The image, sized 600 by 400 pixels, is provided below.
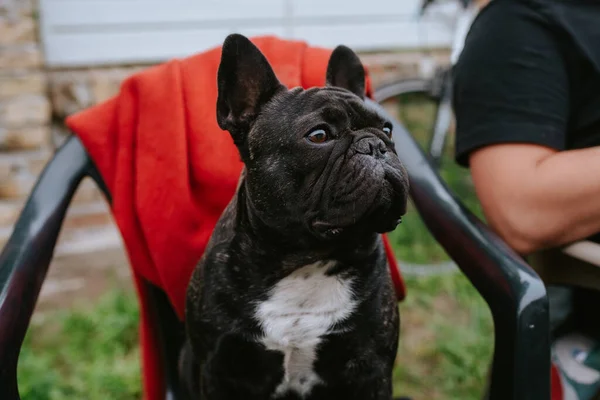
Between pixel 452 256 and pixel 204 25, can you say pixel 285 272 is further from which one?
pixel 204 25

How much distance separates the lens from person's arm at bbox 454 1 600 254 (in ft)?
4.48

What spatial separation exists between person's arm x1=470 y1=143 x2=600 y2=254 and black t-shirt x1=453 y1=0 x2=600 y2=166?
5 centimetres

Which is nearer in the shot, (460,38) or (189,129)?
(189,129)

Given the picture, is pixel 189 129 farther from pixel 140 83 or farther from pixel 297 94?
pixel 297 94

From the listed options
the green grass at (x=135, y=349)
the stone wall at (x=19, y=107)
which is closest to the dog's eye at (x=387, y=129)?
the green grass at (x=135, y=349)

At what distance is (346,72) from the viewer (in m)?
1.33

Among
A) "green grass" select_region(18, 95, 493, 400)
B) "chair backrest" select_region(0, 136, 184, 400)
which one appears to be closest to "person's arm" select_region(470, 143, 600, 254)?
"chair backrest" select_region(0, 136, 184, 400)

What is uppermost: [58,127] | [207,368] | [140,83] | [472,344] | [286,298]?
[140,83]

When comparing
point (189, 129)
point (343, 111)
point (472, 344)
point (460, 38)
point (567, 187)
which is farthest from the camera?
point (460, 38)

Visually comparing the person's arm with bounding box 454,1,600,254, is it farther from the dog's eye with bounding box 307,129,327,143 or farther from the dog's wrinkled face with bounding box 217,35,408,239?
the dog's eye with bounding box 307,129,327,143

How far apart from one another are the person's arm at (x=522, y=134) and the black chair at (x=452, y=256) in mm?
132

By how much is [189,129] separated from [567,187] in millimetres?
803

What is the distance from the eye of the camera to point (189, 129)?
1.45 meters

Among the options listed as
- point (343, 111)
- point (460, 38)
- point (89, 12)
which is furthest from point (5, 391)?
point (89, 12)
